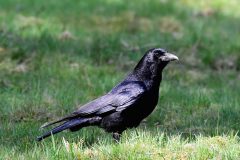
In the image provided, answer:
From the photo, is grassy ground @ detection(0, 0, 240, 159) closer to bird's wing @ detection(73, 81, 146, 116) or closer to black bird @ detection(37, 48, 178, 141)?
black bird @ detection(37, 48, 178, 141)

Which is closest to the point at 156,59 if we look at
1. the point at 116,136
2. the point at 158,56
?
the point at 158,56

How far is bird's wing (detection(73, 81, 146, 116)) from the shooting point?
6.51 m

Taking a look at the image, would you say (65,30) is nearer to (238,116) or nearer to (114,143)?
(238,116)

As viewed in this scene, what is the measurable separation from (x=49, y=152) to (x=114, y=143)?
639 millimetres

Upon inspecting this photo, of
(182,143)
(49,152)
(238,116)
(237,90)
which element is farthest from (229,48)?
(49,152)

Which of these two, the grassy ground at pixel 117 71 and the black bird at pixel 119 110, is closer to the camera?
the grassy ground at pixel 117 71

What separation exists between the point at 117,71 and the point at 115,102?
3092mm

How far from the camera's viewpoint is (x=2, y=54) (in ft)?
30.9

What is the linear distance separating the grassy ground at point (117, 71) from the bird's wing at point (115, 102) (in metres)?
0.27

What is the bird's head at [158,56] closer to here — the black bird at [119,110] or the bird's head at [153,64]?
the bird's head at [153,64]

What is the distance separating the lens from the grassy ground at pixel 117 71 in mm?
6059

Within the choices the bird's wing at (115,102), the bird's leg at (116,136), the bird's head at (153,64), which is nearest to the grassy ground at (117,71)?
the bird's leg at (116,136)

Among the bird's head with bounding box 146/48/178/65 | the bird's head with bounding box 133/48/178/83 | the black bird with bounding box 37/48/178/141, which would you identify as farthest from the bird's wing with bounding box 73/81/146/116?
the bird's head with bounding box 146/48/178/65

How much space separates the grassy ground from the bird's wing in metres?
0.27
